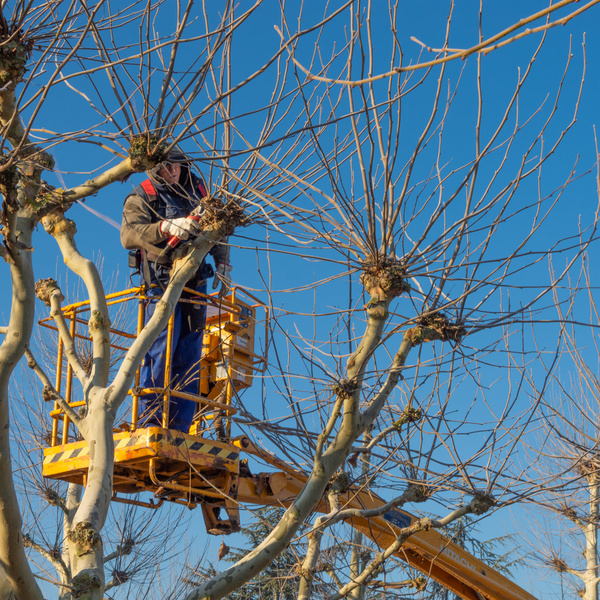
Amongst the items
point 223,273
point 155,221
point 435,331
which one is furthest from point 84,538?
point 223,273

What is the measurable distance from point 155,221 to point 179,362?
115 cm

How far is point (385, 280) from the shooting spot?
4547 mm

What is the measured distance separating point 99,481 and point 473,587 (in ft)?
16.1

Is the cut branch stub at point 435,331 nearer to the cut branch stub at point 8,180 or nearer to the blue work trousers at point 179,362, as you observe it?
the blue work trousers at point 179,362

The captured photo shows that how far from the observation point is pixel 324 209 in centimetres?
481

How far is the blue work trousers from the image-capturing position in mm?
6410

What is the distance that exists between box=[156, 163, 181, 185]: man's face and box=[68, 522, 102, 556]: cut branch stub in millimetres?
2874

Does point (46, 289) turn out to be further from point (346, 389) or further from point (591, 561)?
point (591, 561)

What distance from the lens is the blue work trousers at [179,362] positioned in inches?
252

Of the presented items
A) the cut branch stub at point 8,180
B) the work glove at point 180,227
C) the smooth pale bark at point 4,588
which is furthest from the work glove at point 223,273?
the smooth pale bark at point 4,588

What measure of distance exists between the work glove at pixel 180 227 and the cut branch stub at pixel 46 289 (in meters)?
0.88

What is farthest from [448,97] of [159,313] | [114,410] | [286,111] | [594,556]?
[594,556]

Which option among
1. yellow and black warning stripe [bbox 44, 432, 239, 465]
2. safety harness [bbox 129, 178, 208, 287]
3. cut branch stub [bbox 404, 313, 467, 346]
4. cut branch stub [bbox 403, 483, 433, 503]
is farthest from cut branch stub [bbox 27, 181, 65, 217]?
cut branch stub [bbox 403, 483, 433, 503]

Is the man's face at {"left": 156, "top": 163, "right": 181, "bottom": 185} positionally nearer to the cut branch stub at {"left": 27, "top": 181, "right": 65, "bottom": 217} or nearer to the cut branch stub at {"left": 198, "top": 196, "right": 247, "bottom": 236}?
the cut branch stub at {"left": 198, "top": 196, "right": 247, "bottom": 236}
